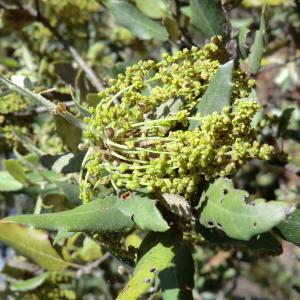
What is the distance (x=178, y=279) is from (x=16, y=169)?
0.69m

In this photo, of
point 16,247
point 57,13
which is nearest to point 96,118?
point 16,247

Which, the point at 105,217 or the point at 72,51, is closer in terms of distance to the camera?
the point at 105,217

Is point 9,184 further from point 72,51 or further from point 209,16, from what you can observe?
point 209,16

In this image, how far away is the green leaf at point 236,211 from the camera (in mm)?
768

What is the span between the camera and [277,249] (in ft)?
2.98

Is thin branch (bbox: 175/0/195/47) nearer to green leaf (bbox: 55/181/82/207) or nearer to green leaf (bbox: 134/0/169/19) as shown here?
green leaf (bbox: 134/0/169/19)

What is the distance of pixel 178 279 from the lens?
95 centimetres

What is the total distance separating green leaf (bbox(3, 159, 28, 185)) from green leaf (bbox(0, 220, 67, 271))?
15 centimetres

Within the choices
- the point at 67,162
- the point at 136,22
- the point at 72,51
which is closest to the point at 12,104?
the point at 72,51

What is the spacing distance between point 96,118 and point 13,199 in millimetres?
1380

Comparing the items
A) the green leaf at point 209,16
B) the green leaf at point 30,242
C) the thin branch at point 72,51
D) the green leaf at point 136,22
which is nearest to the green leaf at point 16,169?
the green leaf at point 30,242

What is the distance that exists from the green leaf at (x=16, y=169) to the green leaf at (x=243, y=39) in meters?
0.61

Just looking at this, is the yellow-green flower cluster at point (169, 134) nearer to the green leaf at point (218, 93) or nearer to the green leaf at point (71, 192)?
the green leaf at point (218, 93)

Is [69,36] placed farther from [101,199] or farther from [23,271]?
[101,199]
